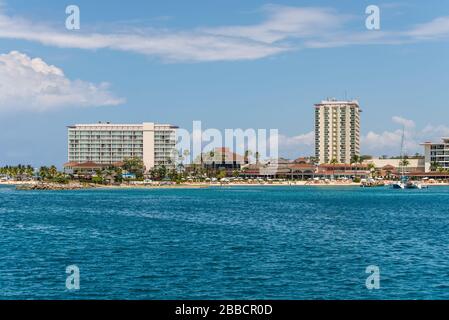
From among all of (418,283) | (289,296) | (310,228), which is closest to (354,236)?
(310,228)

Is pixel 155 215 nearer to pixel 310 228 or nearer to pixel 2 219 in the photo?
pixel 2 219

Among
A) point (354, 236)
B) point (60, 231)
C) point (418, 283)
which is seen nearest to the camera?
point (418, 283)

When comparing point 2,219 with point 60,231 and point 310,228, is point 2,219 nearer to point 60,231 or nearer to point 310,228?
point 60,231

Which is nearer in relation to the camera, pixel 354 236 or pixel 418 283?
pixel 418 283

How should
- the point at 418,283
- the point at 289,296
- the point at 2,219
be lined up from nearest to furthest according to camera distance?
the point at 289,296, the point at 418,283, the point at 2,219

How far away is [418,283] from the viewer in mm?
30969

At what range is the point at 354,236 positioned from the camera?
53969mm

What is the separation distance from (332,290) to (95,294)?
11837 millimetres
